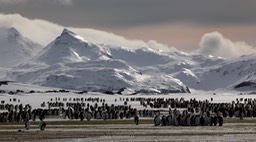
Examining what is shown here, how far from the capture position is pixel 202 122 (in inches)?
2613

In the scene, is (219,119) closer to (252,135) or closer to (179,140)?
(252,135)

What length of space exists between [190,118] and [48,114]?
32274 mm

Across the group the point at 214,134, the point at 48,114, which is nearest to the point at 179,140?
the point at 214,134

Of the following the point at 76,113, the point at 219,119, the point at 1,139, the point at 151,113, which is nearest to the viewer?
the point at 1,139

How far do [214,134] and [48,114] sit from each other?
45.9 m

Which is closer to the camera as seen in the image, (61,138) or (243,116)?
(61,138)

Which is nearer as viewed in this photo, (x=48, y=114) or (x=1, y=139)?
(x=1, y=139)

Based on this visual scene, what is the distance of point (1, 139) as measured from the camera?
49844mm

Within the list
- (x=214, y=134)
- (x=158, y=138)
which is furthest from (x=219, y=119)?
(x=158, y=138)

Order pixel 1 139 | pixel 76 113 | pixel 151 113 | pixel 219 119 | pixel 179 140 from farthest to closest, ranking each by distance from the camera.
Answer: pixel 151 113
pixel 76 113
pixel 219 119
pixel 1 139
pixel 179 140

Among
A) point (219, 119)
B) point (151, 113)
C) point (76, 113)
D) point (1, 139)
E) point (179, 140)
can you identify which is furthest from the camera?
point (151, 113)

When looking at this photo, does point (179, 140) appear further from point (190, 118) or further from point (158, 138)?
point (190, 118)

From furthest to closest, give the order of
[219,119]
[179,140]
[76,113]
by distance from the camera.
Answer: [76,113] < [219,119] < [179,140]

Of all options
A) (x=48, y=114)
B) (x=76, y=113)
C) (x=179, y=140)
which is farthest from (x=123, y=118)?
(x=179, y=140)
